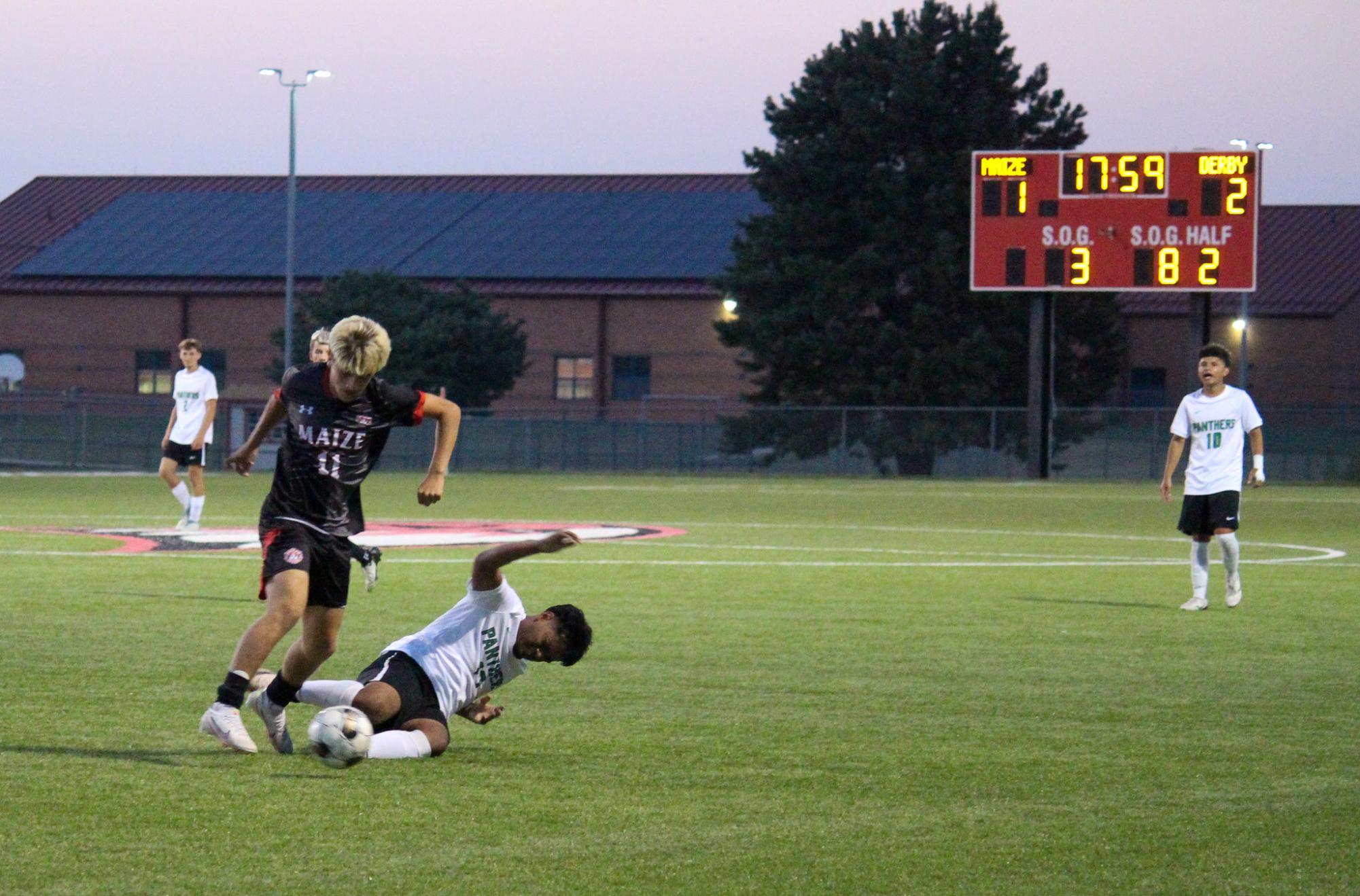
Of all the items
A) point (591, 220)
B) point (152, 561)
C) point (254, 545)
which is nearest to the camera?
point (152, 561)

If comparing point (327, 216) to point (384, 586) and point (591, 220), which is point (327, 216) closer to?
point (591, 220)

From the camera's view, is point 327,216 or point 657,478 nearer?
point 657,478

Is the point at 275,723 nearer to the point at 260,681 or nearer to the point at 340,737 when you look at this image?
the point at 260,681

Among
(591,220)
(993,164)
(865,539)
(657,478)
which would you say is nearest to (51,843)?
(865,539)

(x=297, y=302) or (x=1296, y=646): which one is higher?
(x=297, y=302)

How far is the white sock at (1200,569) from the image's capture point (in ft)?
46.8

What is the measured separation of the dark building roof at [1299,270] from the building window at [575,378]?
57.0 ft

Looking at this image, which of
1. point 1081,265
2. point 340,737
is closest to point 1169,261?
point 1081,265

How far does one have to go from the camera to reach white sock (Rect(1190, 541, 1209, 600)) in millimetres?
14266

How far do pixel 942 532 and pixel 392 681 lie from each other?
55.0 feet

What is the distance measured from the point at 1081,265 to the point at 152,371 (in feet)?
128

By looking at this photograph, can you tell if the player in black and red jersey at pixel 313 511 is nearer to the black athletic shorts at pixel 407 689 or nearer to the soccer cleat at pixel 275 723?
the soccer cleat at pixel 275 723

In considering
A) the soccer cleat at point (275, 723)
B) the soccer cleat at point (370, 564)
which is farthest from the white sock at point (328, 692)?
the soccer cleat at point (370, 564)

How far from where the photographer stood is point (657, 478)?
4616 cm
